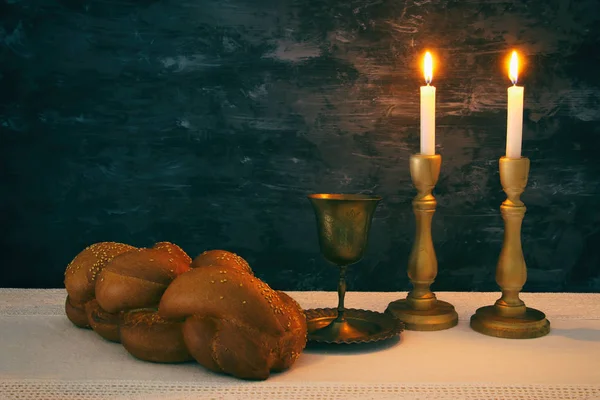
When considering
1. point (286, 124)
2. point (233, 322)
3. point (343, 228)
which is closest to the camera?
point (233, 322)

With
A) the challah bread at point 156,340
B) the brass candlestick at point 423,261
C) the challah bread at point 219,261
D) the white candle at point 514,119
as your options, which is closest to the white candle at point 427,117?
the brass candlestick at point 423,261

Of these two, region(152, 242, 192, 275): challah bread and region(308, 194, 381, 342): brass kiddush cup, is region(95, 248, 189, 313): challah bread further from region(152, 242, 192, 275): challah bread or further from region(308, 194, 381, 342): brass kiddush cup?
region(308, 194, 381, 342): brass kiddush cup

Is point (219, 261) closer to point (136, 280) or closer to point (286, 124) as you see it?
point (136, 280)

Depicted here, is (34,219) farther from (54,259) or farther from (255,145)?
(255,145)

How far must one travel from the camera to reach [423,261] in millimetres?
1293

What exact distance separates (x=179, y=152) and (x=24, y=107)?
1.14 feet

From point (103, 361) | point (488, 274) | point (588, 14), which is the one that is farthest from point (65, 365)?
point (588, 14)

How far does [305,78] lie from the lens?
5.38 ft

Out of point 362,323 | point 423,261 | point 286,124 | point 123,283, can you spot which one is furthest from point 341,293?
point 286,124

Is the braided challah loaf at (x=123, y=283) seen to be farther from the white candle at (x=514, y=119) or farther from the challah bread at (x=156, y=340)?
the white candle at (x=514, y=119)

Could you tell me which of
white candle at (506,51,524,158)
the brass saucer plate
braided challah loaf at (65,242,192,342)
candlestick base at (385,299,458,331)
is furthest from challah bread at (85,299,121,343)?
white candle at (506,51,524,158)

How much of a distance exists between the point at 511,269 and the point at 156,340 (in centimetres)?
59

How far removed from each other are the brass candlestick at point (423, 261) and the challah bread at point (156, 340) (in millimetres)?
394

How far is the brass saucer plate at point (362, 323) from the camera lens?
43.6 inches
